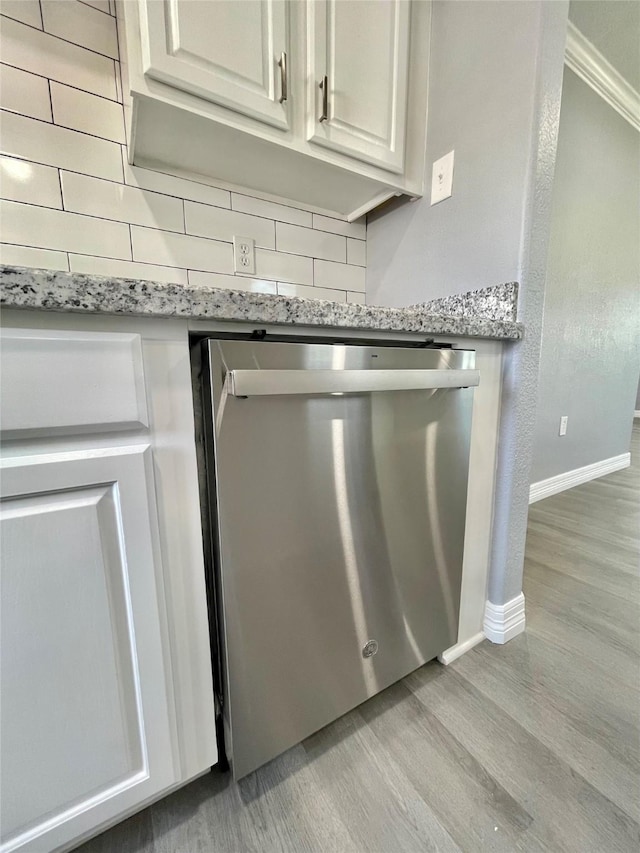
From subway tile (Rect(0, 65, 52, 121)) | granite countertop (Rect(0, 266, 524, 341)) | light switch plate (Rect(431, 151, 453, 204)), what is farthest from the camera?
light switch plate (Rect(431, 151, 453, 204))

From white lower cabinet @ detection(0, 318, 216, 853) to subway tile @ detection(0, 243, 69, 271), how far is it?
0.68 meters

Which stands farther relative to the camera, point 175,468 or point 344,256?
point 344,256

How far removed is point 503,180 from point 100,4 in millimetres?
1132

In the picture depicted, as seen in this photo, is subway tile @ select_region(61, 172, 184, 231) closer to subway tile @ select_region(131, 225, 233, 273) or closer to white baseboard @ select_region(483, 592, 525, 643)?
subway tile @ select_region(131, 225, 233, 273)

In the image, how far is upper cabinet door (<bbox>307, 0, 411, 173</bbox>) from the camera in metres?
0.90

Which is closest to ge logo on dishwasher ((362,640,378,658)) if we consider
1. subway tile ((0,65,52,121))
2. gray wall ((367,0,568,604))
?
gray wall ((367,0,568,604))

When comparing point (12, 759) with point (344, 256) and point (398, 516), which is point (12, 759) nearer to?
point (398, 516)

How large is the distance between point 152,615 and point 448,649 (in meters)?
0.86

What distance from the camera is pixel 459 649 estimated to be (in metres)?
1.02

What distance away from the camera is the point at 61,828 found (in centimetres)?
50

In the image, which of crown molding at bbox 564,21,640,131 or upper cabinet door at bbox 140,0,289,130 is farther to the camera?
crown molding at bbox 564,21,640,131

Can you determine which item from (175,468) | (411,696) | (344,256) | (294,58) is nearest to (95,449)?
(175,468)

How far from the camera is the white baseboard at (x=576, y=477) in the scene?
7.21ft

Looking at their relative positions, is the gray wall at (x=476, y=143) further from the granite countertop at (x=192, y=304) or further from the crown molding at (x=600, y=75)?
the crown molding at (x=600, y=75)
